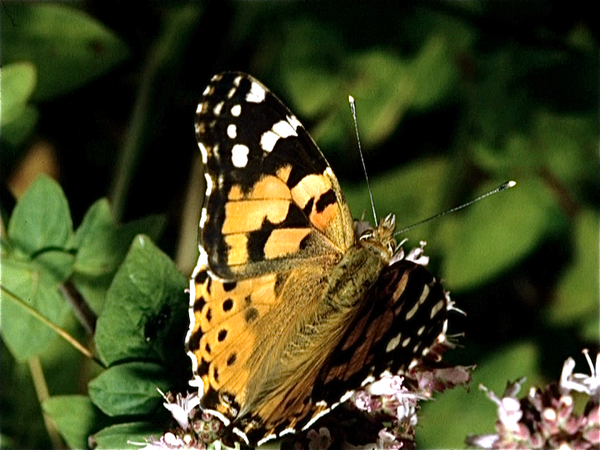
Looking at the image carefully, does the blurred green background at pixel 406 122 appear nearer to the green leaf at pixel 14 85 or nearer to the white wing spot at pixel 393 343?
the green leaf at pixel 14 85

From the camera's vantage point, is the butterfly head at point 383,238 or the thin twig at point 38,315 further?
the thin twig at point 38,315

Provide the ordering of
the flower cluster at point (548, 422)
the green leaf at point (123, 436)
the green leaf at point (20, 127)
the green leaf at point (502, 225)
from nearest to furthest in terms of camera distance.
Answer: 1. the flower cluster at point (548, 422)
2. the green leaf at point (123, 436)
3. the green leaf at point (20, 127)
4. the green leaf at point (502, 225)

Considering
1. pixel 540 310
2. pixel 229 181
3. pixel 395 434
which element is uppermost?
pixel 229 181

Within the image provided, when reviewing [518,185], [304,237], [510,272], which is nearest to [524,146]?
[518,185]

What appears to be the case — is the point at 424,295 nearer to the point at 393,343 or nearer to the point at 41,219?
the point at 393,343

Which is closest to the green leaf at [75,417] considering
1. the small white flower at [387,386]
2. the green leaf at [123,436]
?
the green leaf at [123,436]

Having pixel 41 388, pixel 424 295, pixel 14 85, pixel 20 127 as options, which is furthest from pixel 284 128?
pixel 20 127

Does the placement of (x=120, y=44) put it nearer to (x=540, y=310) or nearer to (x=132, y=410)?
(x=132, y=410)
